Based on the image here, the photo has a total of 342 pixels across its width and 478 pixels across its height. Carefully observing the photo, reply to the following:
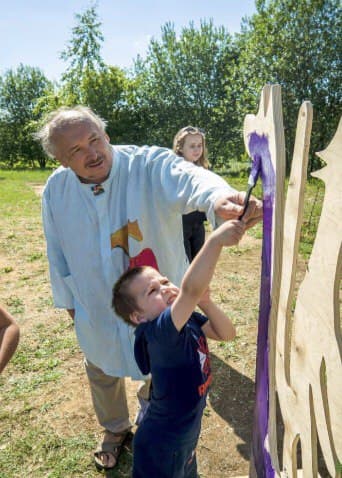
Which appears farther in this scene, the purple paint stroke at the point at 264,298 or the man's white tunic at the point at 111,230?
the man's white tunic at the point at 111,230

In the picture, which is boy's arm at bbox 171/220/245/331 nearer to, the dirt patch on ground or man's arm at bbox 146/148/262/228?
man's arm at bbox 146/148/262/228

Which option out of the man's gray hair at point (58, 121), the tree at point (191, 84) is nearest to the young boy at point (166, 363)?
the man's gray hair at point (58, 121)

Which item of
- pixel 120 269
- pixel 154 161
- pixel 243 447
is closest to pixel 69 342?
pixel 243 447

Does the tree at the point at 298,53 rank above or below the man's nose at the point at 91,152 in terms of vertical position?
above

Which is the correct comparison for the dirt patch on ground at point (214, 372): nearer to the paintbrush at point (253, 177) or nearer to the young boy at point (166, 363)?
the young boy at point (166, 363)

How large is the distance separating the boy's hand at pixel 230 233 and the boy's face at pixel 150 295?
39cm

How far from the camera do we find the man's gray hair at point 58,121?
5.96ft

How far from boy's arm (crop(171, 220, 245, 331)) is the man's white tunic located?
618 millimetres

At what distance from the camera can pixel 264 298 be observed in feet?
4.27

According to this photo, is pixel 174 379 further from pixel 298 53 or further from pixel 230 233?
pixel 298 53

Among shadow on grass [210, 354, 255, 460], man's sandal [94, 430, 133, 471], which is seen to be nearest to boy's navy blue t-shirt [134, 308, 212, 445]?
man's sandal [94, 430, 133, 471]

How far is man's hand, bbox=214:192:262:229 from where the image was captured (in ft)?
4.12

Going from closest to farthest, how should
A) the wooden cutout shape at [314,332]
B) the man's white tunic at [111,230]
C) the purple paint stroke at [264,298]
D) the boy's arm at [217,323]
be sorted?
the wooden cutout shape at [314,332] → the purple paint stroke at [264,298] → the boy's arm at [217,323] → the man's white tunic at [111,230]

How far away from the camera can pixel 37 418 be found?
306 cm
